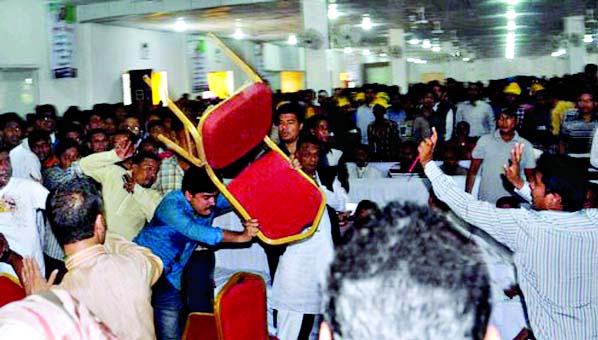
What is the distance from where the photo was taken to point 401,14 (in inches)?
620

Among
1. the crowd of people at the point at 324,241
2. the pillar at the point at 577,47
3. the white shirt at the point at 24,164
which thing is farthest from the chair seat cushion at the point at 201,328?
the pillar at the point at 577,47

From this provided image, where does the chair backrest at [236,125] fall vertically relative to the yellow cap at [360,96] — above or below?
below

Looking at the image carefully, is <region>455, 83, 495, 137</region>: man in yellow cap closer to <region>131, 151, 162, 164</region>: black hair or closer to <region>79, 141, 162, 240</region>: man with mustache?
<region>131, 151, 162, 164</region>: black hair

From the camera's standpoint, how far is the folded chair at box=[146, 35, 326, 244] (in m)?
2.94

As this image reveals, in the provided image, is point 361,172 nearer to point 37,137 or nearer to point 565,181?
point 37,137

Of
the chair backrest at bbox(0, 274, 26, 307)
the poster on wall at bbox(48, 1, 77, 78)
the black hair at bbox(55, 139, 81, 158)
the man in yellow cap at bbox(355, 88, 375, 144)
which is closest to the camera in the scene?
the chair backrest at bbox(0, 274, 26, 307)

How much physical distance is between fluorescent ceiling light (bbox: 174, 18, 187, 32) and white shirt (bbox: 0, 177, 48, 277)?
11.2m

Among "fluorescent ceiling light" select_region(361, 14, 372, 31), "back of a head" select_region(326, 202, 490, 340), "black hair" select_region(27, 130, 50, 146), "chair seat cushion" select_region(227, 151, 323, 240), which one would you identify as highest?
"fluorescent ceiling light" select_region(361, 14, 372, 31)

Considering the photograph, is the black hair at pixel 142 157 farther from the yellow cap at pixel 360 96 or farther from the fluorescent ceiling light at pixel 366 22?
the fluorescent ceiling light at pixel 366 22

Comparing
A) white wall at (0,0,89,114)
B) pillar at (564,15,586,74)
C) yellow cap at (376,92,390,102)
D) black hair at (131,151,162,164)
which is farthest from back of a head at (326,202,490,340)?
pillar at (564,15,586,74)

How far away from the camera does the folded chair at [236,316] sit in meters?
2.94

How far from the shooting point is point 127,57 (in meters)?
15.6

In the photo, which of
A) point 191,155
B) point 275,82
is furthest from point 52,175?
point 275,82

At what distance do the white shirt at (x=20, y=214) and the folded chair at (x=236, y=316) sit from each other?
1407 mm
